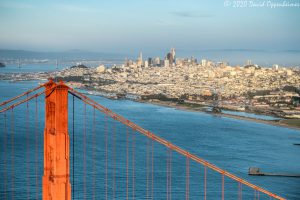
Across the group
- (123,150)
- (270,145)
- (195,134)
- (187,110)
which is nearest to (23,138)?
(123,150)

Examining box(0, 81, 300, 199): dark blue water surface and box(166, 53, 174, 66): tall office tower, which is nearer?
box(0, 81, 300, 199): dark blue water surface

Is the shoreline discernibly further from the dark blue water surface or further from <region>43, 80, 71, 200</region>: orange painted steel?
<region>43, 80, 71, 200</region>: orange painted steel

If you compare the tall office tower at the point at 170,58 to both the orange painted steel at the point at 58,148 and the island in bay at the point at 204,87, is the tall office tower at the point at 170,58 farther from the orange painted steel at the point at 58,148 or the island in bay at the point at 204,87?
the orange painted steel at the point at 58,148

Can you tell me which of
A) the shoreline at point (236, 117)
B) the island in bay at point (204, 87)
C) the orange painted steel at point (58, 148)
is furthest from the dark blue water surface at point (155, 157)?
the island in bay at point (204, 87)

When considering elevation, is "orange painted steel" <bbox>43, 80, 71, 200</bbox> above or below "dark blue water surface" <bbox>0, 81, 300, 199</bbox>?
above

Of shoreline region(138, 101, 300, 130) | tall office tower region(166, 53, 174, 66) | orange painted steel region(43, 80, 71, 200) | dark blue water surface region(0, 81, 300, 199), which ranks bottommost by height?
shoreline region(138, 101, 300, 130)

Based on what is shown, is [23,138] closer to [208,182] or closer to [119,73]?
[208,182]

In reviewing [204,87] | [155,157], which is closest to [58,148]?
[155,157]

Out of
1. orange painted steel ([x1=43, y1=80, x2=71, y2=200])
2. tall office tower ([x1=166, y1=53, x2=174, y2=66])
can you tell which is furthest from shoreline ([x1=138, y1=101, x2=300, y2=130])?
tall office tower ([x1=166, y1=53, x2=174, y2=66])
